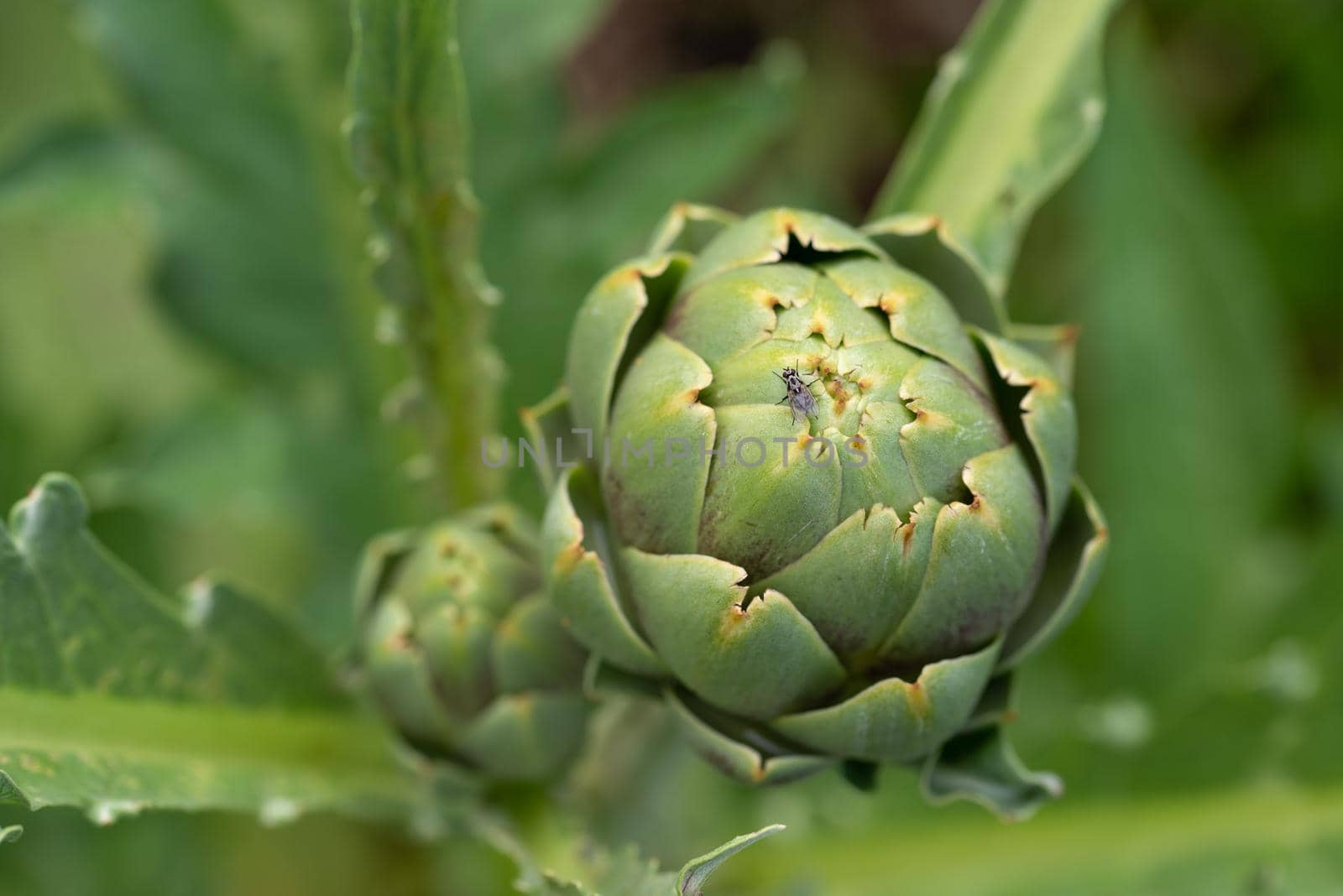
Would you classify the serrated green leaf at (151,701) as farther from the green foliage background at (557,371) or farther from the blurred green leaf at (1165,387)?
the blurred green leaf at (1165,387)

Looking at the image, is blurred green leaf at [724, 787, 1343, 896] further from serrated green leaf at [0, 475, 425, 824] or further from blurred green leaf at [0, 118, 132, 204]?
blurred green leaf at [0, 118, 132, 204]

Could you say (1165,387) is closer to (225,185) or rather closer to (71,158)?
(225,185)

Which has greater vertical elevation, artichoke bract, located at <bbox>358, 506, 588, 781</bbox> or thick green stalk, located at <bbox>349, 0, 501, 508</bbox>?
thick green stalk, located at <bbox>349, 0, 501, 508</bbox>

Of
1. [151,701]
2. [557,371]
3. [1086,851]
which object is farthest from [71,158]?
[1086,851]

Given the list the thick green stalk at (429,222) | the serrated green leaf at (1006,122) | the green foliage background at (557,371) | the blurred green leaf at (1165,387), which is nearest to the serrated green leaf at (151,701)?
the green foliage background at (557,371)

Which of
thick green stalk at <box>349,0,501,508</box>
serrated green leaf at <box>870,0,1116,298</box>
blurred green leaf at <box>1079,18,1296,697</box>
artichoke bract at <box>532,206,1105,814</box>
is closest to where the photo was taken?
artichoke bract at <box>532,206,1105,814</box>

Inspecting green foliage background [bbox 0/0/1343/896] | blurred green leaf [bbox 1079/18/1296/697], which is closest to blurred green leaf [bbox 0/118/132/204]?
green foliage background [bbox 0/0/1343/896]

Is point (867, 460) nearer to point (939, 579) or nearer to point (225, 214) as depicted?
point (939, 579)
